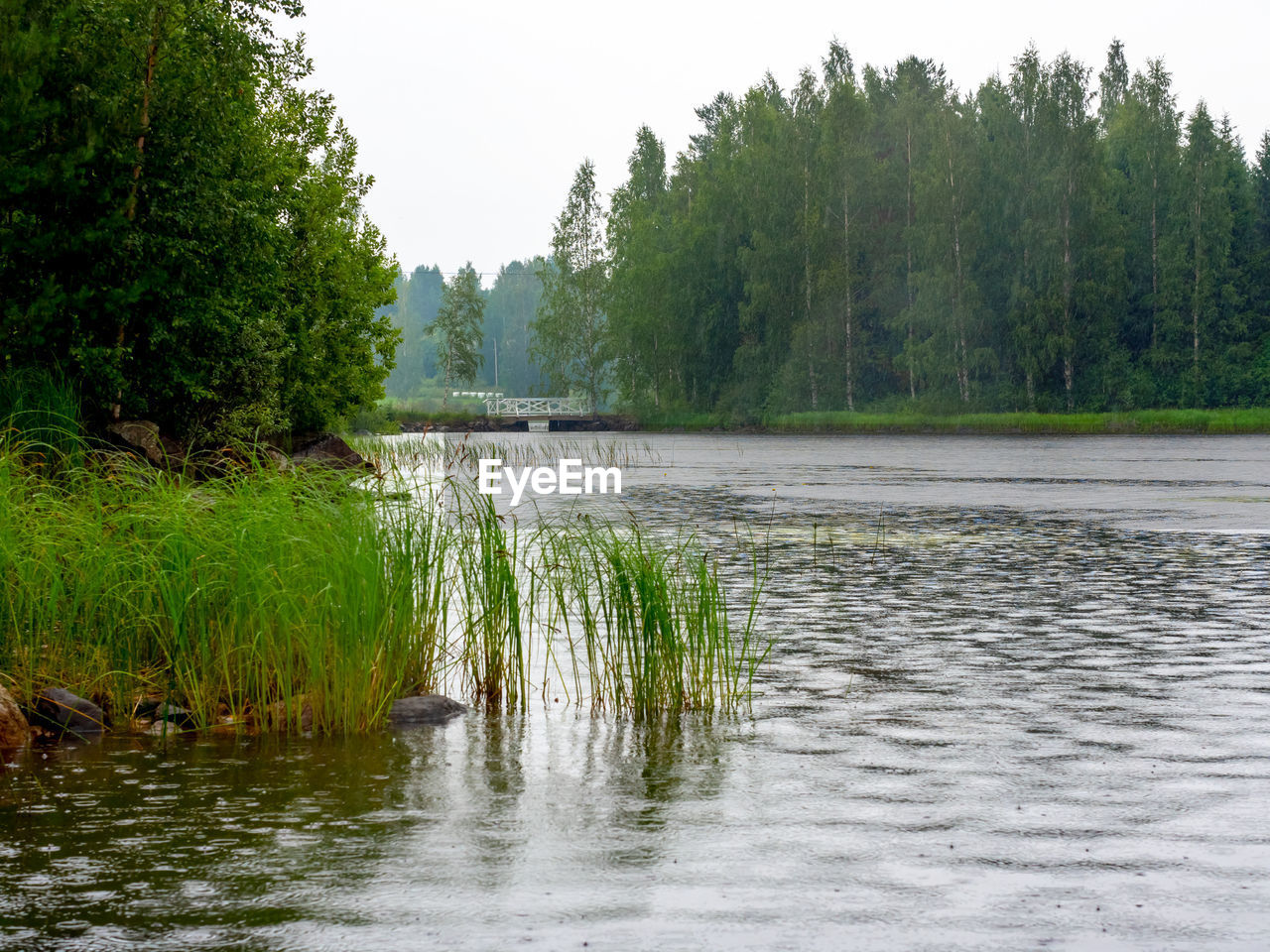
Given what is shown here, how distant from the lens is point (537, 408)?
349 feet

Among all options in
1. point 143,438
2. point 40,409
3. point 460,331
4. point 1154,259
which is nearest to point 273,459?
point 40,409

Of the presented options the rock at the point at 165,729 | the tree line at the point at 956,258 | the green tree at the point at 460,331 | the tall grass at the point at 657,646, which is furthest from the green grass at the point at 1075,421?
the rock at the point at 165,729

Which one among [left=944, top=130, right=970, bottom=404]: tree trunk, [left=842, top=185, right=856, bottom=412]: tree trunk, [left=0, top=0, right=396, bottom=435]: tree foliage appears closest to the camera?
[left=0, top=0, right=396, bottom=435]: tree foliage

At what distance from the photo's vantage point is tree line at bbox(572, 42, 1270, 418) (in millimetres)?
76688

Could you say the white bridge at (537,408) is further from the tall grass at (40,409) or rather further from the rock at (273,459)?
the tall grass at (40,409)

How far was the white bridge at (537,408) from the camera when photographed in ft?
335

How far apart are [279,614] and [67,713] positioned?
1525 mm

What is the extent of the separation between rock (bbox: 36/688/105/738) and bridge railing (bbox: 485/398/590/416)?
93.3 m

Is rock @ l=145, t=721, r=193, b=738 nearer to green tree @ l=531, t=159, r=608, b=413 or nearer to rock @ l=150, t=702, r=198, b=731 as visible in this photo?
rock @ l=150, t=702, r=198, b=731

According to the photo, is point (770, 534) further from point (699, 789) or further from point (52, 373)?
point (699, 789)

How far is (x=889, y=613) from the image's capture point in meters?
14.1

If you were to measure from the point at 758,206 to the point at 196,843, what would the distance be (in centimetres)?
8103

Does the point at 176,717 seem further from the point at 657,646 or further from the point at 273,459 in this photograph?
the point at 273,459

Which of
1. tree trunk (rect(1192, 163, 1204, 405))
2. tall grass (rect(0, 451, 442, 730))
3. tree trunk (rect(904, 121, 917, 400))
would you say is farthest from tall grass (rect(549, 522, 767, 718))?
tree trunk (rect(1192, 163, 1204, 405))
